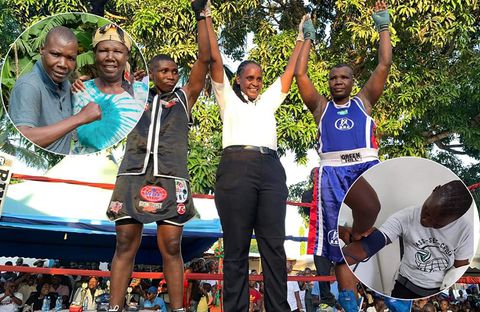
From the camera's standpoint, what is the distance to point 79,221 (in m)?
8.70

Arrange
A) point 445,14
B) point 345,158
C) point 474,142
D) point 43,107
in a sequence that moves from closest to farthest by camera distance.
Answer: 1. point 43,107
2. point 345,158
3. point 445,14
4. point 474,142

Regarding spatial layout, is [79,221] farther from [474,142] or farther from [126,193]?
[474,142]

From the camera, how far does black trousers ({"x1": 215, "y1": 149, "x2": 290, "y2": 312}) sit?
2.89 metres

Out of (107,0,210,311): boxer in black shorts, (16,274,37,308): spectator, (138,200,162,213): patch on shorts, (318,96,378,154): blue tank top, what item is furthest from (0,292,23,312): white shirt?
(318,96,378,154): blue tank top

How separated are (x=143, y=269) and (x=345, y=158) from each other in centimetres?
935

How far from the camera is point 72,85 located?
2607 mm

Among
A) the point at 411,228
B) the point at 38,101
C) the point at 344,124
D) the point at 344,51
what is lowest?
the point at 411,228

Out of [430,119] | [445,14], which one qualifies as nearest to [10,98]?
[445,14]

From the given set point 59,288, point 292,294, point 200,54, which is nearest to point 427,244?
point 200,54

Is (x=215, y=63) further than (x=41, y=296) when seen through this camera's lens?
No

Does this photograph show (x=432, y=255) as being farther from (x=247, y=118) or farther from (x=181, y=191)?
(x=181, y=191)

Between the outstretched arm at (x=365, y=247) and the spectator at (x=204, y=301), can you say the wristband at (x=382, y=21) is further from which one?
the spectator at (x=204, y=301)

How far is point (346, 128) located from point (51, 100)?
1.86 metres

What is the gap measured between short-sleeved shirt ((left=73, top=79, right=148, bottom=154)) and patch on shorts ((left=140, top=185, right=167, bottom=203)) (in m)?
0.45
